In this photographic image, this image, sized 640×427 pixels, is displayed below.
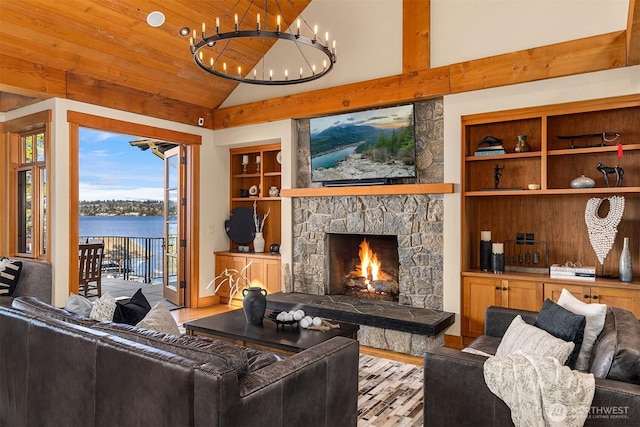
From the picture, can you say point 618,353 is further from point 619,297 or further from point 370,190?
point 370,190

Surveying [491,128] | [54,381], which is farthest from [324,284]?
[54,381]

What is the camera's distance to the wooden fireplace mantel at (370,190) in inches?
177

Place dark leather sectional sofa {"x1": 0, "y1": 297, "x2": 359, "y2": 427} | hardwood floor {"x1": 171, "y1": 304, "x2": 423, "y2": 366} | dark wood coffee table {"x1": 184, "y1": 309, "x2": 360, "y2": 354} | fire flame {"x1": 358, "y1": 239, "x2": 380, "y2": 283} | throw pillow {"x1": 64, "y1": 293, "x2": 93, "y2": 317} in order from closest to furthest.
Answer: dark leather sectional sofa {"x1": 0, "y1": 297, "x2": 359, "y2": 427} → throw pillow {"x1": 64, "y1": 293, "x2": 93, "y2": 317} → dark wood coffee table {"x1": 184, "y1": 309, "x2": 360, "y2": 354} → hardwood floor {"x1": 171, "y1": 304, "x2": 423, "y2": 366} → fire flame {"x1": 358, "y1": 239, "x2": 380, "y2": 283}

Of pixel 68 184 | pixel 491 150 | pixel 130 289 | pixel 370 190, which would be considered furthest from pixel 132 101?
pixel 491 150

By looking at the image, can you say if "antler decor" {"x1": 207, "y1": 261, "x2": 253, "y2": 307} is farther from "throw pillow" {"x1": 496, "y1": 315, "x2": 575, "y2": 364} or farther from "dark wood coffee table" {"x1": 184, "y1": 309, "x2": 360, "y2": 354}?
"throw pillow" {"x1": 496, "y1": 315, "x2": 575, "y2": 364}

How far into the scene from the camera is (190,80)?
5855mm

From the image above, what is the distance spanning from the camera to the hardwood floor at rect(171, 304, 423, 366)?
420cm

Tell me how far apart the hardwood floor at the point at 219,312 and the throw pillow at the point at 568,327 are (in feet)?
5.65

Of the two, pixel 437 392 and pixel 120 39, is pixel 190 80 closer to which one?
pixel 120 39

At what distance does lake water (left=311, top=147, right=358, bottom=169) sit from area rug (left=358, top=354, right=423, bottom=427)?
7.60ft

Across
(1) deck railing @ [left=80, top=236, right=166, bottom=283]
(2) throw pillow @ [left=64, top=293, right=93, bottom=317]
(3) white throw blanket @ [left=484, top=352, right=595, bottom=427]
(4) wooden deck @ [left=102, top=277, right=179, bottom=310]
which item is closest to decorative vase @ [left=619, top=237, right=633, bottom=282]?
(3) white throw blanket @ [left=484, top=352, right=595, bottom=427]

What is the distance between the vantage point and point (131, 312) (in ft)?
8.64

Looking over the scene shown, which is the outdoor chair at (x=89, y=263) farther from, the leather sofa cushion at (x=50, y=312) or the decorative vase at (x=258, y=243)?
the leather sofa cushion at (x=50, y=312)

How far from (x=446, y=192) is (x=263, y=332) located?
7.65ft
